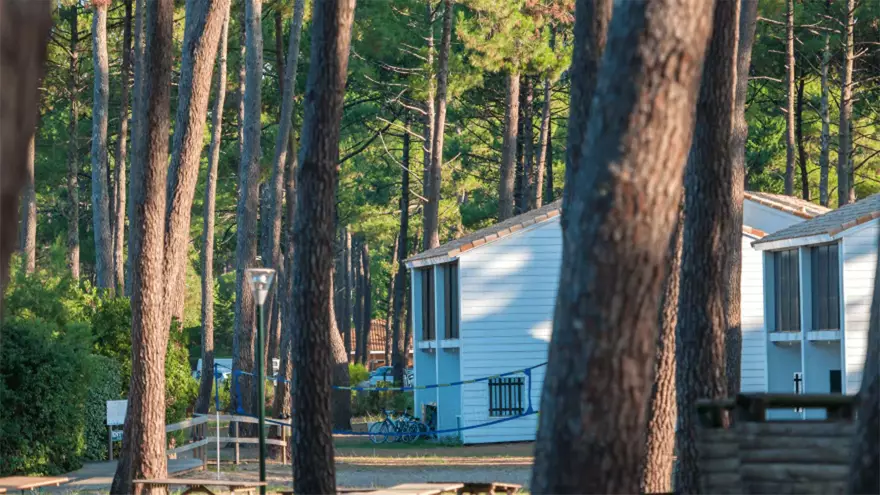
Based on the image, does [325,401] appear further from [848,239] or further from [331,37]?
[848,239]

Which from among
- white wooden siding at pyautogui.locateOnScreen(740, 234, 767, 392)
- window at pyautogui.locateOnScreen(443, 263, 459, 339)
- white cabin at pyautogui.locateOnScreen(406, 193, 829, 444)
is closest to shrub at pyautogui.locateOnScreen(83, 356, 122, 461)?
white cabin at pyautogui.locateOnScreen(406, 193, 829, 444)

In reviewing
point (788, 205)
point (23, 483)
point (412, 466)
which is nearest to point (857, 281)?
point (788, 205)

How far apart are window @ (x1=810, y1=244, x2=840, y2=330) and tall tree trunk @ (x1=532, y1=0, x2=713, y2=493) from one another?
22018 mm

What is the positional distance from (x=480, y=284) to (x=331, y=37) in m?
20.5

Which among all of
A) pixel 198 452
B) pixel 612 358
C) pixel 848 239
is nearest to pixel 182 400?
pixel 198 452

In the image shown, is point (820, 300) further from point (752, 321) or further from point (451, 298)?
point (451, 298)

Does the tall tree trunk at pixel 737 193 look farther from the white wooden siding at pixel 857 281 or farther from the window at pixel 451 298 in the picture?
the window at pixel 451 298

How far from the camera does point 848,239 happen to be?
26906 mm

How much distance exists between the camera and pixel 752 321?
3194cm

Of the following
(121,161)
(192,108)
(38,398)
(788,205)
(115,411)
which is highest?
(121,161)

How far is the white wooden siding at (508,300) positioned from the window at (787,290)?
5.27m

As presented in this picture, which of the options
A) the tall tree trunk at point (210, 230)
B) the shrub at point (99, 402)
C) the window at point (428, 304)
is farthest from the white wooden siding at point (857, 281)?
the tall tree trunk at point (210, 230)

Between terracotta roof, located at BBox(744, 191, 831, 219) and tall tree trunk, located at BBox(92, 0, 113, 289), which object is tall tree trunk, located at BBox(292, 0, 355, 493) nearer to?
terracotta roof, located at BBox(744, 191, 831, 219)

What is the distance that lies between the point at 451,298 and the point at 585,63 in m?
22.0
